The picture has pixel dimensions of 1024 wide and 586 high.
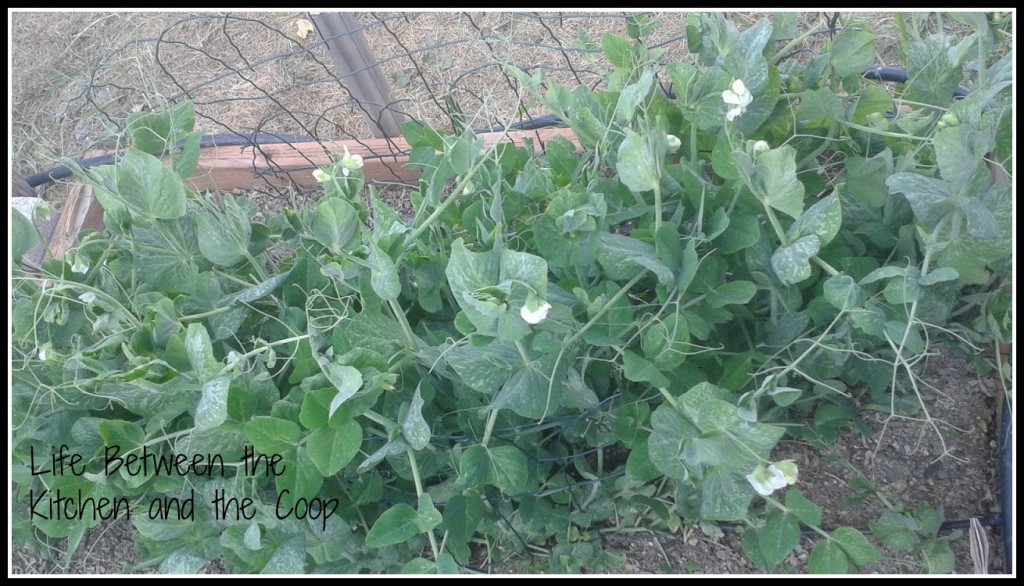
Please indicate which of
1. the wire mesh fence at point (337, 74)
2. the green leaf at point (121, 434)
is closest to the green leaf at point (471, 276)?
the green leaf at point (121, 434)

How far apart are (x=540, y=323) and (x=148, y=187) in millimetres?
579

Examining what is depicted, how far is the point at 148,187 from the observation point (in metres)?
1.01

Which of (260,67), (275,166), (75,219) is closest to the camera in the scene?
(75,219)

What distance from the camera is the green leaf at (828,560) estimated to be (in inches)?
39.2

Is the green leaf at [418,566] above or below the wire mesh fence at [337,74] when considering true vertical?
below

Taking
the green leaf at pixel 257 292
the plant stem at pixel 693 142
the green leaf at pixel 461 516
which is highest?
the green leaf at pixel 257 292

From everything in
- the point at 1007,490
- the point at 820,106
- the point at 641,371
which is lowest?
the point at 1007,490

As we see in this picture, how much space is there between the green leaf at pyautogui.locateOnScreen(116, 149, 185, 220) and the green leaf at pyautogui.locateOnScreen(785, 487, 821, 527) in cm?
90

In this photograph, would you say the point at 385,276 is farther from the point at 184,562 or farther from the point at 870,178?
the point at 870,178

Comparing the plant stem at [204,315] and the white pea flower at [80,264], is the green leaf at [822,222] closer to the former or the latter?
the plant stem at [204,315]

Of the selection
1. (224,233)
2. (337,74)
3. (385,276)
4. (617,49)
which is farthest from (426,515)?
(337,74)

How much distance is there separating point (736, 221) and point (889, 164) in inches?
10.0

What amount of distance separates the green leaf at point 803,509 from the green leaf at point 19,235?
1.07 meters

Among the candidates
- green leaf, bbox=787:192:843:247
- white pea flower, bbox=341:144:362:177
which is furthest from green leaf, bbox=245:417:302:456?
green leaf, bbox=787:192:843:247
